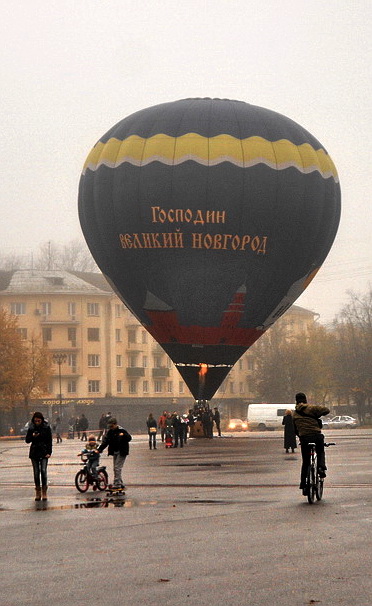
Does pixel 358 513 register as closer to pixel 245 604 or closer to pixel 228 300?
pixel 245 604

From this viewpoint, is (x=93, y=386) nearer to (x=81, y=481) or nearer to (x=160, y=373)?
(x=160, y=373)

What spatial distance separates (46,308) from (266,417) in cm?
3155

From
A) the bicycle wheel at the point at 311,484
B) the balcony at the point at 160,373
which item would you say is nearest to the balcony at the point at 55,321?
the balcony at the point at 160,373

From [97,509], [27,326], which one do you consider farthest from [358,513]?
[27,326]

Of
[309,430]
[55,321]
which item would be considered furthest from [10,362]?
[309,430]

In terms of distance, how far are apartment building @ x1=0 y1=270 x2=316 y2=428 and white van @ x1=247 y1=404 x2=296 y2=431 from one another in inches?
697

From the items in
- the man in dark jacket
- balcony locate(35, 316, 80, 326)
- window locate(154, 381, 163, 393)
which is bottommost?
the man in dark jacket

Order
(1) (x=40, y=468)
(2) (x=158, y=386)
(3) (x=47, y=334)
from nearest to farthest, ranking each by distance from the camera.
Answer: (1) (x=40, y=468) < (3) (x=47, y=334) < (2) (x=158, y=386)

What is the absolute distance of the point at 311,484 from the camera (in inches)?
779

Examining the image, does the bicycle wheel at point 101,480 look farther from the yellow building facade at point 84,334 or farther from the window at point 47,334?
the window at point 47,334

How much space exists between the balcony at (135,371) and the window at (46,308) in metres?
11.0

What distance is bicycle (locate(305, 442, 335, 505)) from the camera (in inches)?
773

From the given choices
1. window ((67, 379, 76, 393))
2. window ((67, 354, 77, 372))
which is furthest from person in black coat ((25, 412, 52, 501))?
window ((67, 354, 77, 372))

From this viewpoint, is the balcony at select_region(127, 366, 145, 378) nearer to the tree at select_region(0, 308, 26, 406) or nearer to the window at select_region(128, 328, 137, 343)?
the window at select_region(128, 328, 137, 343)
